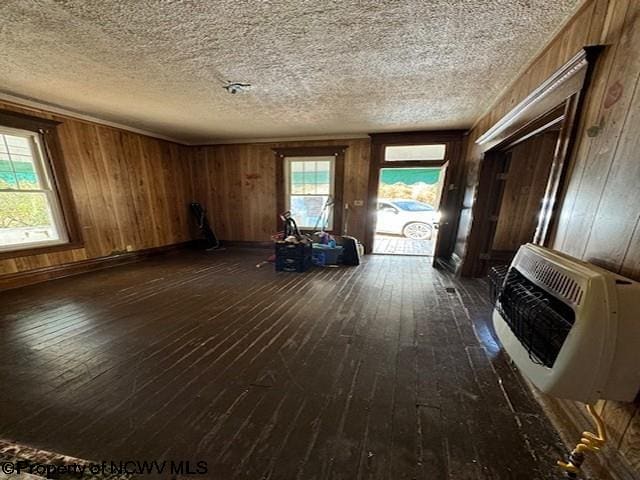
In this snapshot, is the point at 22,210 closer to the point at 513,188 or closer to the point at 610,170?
the point at 610,170

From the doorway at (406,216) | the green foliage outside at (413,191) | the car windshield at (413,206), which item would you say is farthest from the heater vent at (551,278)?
the green foliage outside at (413,191)

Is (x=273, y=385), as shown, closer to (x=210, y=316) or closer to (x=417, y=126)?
(x=210, y=316)

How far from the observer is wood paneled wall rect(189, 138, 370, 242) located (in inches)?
188

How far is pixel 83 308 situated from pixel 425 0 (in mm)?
3794

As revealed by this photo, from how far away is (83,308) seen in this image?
2.39 meters

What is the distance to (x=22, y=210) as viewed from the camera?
3018 millimetres

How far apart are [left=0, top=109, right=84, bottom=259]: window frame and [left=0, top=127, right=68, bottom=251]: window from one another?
13mm

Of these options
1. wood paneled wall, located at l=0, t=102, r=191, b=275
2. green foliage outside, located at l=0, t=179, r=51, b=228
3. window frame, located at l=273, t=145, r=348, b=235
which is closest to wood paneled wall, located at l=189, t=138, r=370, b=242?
window frame, located at l=273, t=145, r=348, b=235

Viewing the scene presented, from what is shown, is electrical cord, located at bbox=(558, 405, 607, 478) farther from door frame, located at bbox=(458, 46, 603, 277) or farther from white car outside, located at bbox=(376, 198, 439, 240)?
white car outside, located at bbox=(376, 198, 439, 240)

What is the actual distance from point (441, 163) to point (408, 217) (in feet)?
9.12

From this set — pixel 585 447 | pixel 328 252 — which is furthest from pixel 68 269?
pixel 585 447

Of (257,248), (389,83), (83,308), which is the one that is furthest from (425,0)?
(257,248)

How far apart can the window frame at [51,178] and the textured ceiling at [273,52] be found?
1.07 ft

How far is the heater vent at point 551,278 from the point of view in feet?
2.69
